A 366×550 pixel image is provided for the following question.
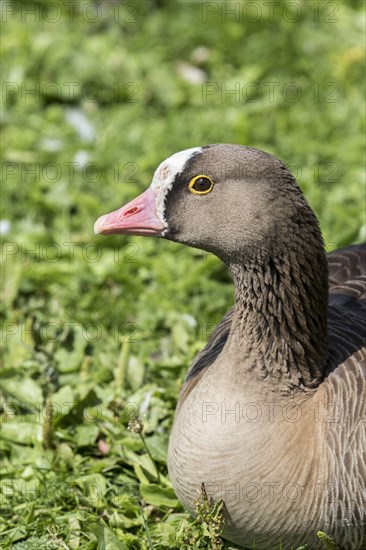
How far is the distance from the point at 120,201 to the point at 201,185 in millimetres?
3001

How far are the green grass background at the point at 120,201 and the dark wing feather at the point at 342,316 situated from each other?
582 mm

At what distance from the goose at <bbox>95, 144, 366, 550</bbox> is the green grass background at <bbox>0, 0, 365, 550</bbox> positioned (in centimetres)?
35

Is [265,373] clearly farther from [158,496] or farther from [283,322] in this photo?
[158,496]

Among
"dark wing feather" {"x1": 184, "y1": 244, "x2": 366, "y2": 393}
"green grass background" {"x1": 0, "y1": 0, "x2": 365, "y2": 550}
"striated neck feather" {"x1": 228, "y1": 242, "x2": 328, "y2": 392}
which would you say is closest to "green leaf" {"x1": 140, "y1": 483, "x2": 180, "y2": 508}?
"green grass background" {"x1": 0, "y1": 0, "x2": 365, "y2": 550}

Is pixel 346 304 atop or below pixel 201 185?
below

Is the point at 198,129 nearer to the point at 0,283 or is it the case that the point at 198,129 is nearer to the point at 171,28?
the point at 171,28

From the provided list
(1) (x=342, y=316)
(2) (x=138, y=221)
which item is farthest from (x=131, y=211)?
(1) (x=342, y=316)

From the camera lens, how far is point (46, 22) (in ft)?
28.5

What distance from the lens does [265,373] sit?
385 centimetres

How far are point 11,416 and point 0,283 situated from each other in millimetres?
1266

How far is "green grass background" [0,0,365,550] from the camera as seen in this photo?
176 inches

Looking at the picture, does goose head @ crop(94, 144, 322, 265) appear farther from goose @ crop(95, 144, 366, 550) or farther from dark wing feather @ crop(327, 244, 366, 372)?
dark wing feather @ crop(327, 244, 366, 372)

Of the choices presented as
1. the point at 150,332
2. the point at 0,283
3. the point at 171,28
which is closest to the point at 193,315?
the point at 150,332

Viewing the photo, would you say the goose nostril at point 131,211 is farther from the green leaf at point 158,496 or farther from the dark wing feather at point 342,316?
the green leaf at point 158,496
